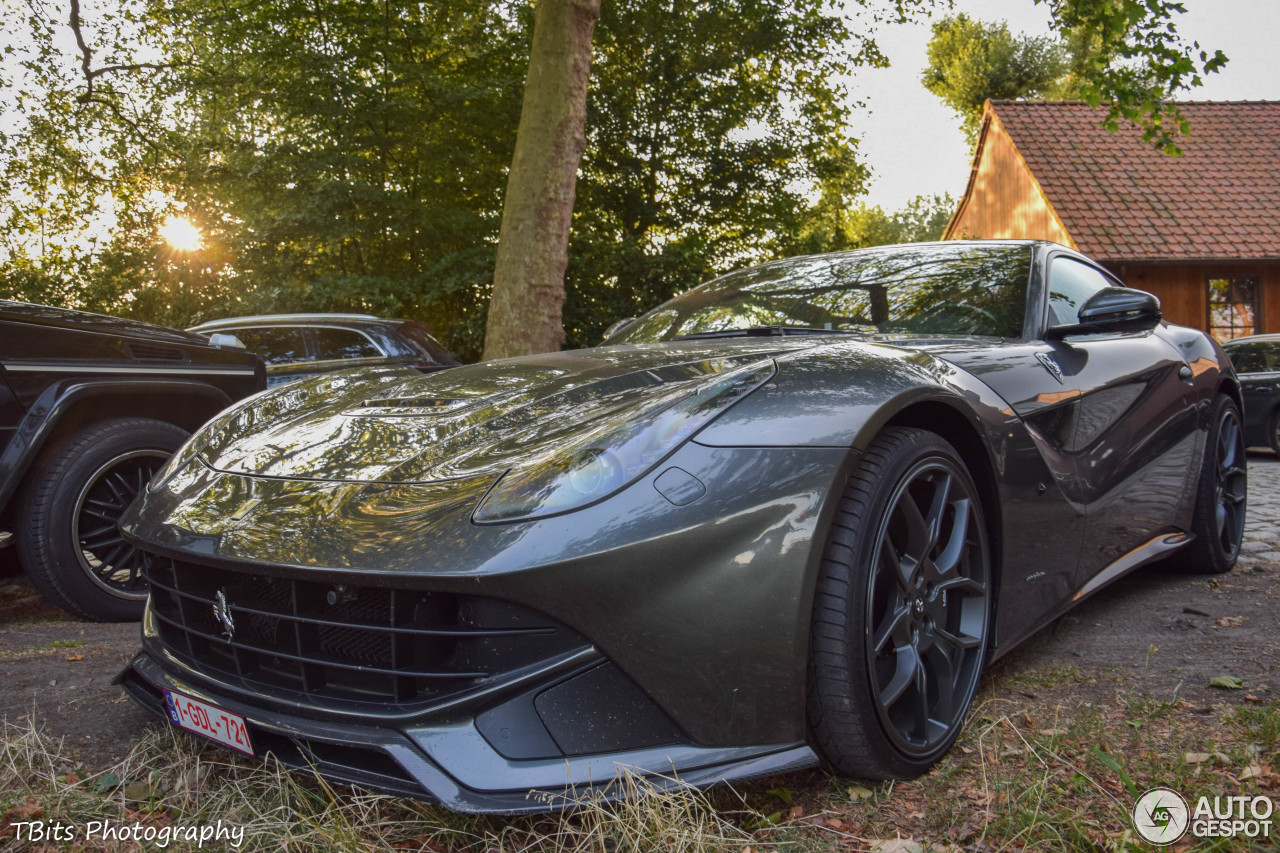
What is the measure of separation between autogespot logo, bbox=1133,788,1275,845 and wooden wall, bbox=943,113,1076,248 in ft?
58.2

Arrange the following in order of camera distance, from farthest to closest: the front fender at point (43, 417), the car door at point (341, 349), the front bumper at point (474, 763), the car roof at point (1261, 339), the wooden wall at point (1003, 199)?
1. the wooden wall at point (1003, 199)
2. the car roof at point (1261, 339)
3. the car door at point (341, 349)
4. the front fender at point (43, 417)
5. the front bumper at point (474, 763)

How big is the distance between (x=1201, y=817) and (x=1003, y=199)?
2279cm

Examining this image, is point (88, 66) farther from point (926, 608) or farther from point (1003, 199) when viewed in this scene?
point (1003, 199)

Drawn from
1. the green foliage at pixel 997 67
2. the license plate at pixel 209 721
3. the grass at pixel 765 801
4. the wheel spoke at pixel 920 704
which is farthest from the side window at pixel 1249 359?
the green foliage at pixel 997 67

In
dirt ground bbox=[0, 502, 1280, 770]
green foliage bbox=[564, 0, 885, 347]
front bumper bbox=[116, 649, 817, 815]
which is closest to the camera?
front bumper bbox=[116, 649, 817, 815]

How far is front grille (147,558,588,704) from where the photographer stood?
1634 millimetres

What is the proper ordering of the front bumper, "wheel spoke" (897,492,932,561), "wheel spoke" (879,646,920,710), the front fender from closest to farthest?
1. the front bumper
2. "wheel spoke" (879,646,920,710)
3. "wheel spoke" (897,492,932,561)
4. the front fender

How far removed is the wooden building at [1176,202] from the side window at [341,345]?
1398 cm

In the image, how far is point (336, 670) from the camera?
173cm

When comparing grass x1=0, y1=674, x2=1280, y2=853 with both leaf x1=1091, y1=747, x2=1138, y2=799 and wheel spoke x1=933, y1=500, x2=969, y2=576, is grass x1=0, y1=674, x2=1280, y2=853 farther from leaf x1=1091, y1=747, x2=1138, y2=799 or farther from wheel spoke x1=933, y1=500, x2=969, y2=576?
wheel spoke x1=933, y1=500, x2=969, y2=576

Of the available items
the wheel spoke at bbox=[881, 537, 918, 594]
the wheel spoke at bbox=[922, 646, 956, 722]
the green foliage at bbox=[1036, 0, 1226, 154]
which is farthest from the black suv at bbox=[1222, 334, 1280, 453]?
the wheel spoke at bbox=[881, 537, 918, 594]

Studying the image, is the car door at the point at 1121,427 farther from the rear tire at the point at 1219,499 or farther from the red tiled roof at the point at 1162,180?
the red tiled roof at the point at 1162,180

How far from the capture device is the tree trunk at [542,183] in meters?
7.38

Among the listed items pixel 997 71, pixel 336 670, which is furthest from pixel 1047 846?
pixel 997 71
